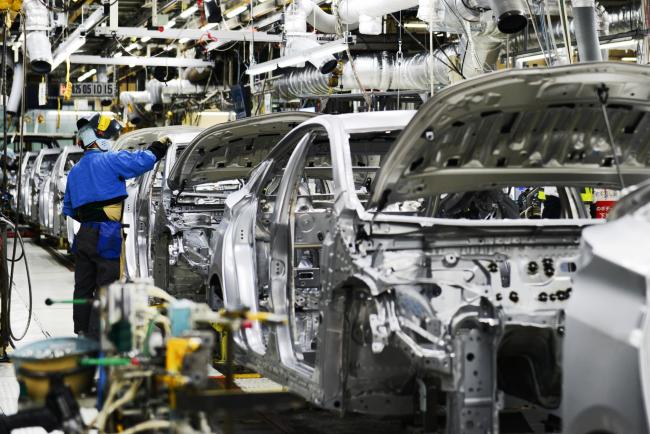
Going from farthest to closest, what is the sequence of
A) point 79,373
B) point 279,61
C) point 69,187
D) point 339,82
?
point 339,82
point 279,61
point 69,187
point 79,373

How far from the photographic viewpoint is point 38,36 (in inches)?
650

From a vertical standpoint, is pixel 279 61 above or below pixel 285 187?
above

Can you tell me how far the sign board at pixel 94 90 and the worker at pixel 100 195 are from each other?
50.9 ft

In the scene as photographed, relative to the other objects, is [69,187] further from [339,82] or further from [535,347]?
[339,82]

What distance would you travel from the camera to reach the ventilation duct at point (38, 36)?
1647cm

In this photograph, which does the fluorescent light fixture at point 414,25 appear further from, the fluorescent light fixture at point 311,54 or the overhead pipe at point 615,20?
the overhead pipe at point 615,20

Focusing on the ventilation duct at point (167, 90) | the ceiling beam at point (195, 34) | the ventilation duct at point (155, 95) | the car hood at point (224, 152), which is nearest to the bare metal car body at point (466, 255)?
the car hood at point (224, 152)

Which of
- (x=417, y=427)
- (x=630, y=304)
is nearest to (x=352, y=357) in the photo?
(x=417, y=427)

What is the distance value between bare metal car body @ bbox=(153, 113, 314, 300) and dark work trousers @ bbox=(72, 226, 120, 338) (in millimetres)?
876

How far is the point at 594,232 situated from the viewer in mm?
3789

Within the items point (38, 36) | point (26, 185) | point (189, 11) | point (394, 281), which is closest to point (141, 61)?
point (189, 11)

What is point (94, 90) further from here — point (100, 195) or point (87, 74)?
point (100, 195)

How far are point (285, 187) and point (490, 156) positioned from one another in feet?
4.58

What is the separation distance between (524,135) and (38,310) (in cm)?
773
